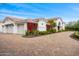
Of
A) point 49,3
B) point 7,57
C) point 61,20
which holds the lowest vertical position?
point 7,57

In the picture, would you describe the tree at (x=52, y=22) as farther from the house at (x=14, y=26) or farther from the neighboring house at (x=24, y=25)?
the house at (x=14, y=26)

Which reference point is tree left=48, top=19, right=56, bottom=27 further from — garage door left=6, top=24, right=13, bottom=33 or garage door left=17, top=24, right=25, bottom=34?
garage door left=6, top=24, right=13, bottom=33

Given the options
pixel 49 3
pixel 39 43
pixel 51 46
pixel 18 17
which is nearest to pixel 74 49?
pixel 51 46

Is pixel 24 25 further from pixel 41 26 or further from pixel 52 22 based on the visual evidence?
pixel 52 22

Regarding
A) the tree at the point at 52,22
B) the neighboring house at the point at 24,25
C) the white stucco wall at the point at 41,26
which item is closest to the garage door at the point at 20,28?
the neighboring house at the point at 24,25

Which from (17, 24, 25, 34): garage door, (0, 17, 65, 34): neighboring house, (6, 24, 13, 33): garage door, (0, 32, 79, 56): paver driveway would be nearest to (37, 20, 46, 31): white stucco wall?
(0, 17, 65, 34): neighboring house

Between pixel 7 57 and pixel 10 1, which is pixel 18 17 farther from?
pixel 7 57
